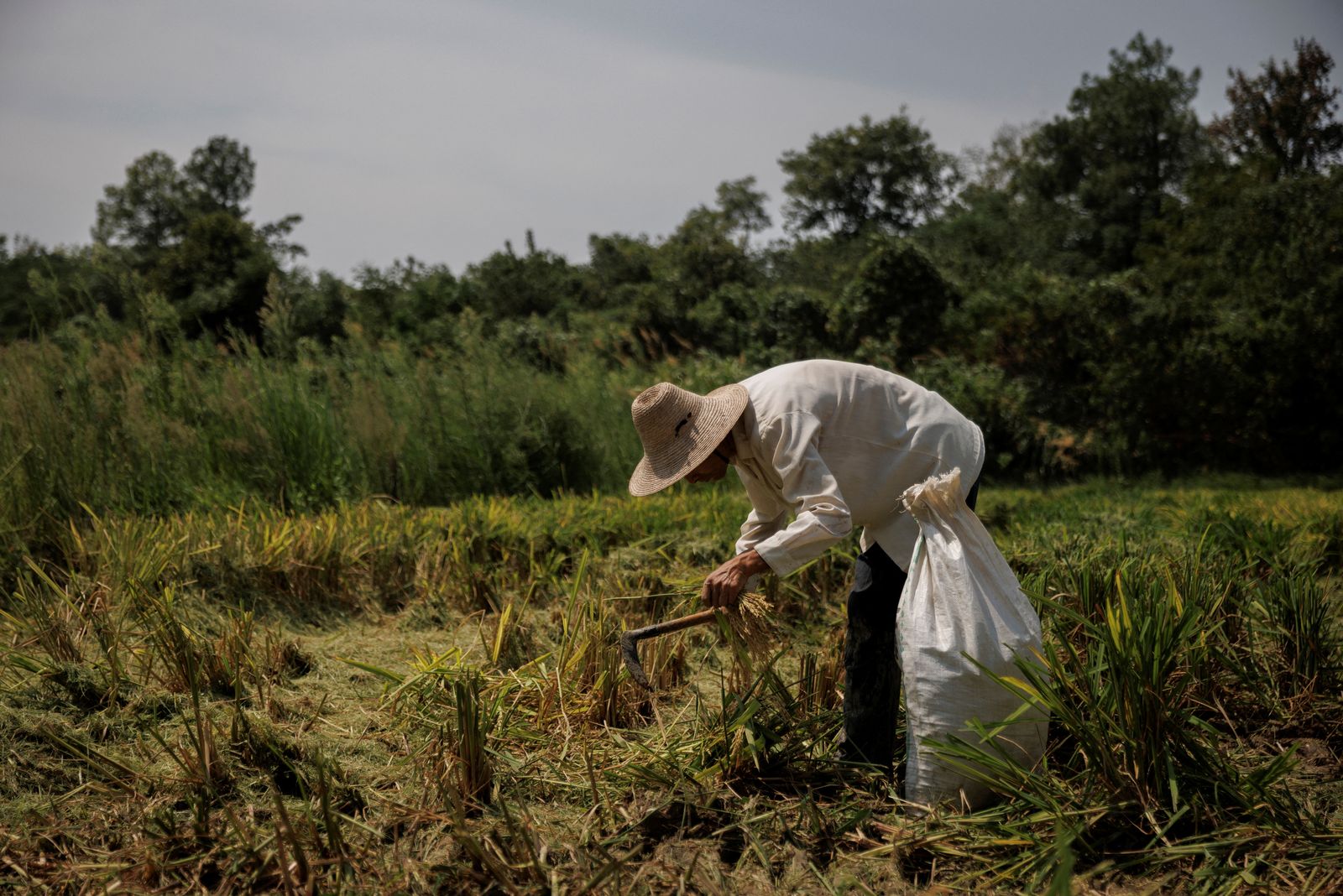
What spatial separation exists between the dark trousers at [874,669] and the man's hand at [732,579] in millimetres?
478

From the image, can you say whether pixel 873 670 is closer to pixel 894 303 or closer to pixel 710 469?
pixel 710 469

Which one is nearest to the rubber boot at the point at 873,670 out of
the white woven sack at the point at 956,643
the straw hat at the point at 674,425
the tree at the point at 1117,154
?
Result: the white woven sack at the point at 956,643

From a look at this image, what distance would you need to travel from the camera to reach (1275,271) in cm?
1116

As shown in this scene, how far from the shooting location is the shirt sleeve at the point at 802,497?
2602 millimetres

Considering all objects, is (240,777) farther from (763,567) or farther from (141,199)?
(141,199)

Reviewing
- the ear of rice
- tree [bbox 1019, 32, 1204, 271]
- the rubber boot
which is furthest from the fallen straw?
tree [bbox 1019, 32, 1204, 271]

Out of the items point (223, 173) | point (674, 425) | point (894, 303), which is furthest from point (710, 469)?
point (223, 173)

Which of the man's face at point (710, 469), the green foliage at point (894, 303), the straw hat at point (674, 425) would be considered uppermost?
the green foliage at point (894, 303)

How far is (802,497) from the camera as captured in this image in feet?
8.75

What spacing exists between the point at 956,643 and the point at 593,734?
4.20ft

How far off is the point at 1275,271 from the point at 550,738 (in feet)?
37.7

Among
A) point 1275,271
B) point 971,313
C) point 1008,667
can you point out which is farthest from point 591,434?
point 1275,271

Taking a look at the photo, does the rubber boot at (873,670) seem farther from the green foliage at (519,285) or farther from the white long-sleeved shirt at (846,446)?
the green foliage at (519,285)

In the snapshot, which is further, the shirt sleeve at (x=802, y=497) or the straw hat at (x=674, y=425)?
the straw hat at (x=674, y=425)
